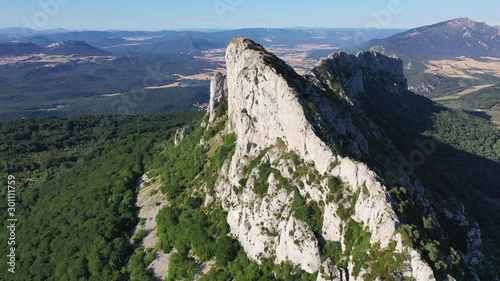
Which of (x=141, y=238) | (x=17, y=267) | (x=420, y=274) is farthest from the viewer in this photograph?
(x=17, y=267)

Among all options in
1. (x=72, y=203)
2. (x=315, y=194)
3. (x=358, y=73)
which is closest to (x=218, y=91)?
(x=72, y=203)

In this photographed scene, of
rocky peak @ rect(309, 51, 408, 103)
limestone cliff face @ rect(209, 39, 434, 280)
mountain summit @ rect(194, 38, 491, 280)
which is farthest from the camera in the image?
rocky peak @ rect(309, 51, 408, 103)

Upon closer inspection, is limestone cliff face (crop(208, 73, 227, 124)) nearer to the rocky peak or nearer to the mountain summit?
the mountain summit

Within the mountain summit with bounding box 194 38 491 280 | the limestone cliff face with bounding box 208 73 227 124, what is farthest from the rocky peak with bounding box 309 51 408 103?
the mountain summit with bounding box 194 38 491 280

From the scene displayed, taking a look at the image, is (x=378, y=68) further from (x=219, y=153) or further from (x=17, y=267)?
(x=17, y=267)

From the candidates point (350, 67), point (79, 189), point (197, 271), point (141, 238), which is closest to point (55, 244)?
point (141, 238)

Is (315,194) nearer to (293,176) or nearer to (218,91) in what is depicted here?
(293,176)
